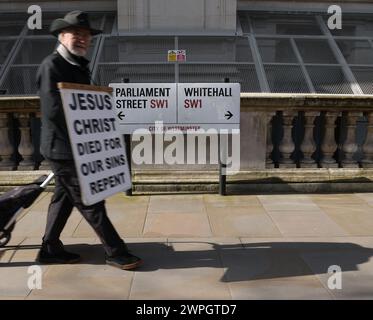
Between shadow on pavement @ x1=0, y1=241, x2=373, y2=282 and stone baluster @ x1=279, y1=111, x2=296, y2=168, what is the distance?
6.13ft

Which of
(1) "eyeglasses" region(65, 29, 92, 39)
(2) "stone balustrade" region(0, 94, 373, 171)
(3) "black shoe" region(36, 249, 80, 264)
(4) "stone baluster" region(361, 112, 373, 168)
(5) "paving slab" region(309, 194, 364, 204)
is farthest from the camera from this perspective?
(4) "stone baluster" region(361, 112, 373, 168)

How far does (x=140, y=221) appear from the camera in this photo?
4.71m

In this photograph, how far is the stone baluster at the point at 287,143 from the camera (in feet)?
18.7

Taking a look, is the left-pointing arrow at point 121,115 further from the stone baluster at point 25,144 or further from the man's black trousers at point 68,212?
the man's black trousers at point 68,212

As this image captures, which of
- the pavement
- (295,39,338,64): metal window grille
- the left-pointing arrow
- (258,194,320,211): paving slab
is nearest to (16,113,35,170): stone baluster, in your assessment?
the pavement

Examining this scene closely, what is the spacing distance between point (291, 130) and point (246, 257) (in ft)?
8.13

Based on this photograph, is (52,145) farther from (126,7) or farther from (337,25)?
(337,25)

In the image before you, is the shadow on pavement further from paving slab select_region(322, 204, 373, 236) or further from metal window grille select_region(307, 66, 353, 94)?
metal window grille select_region(307, 66, 353, 94)

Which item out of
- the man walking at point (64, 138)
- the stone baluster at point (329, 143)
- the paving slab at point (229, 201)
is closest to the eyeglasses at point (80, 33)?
the man walking at point (64, 138)

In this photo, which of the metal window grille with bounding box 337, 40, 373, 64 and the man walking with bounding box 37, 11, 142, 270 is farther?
the metal window grille with bounding box 337, 40, 373, 64

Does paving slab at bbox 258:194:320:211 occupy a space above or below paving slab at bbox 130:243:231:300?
above

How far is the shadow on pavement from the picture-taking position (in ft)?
11.8
